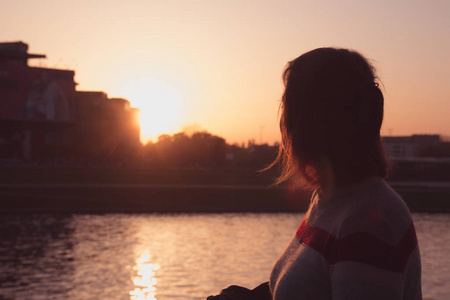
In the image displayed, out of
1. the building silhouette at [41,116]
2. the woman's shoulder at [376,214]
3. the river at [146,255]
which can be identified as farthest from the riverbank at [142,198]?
the building silhouette at [41,116]

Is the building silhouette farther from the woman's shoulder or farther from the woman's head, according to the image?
the woman's shoulder

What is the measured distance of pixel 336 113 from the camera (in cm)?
175

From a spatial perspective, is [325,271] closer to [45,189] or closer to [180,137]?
[45,189]

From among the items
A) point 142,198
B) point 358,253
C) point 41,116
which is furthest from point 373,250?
point 41,116

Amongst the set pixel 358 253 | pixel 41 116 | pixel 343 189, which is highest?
pixel 41 116

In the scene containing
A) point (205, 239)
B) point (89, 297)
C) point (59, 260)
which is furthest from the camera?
point (205, 239)

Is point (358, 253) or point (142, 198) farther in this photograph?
point (142, 198)

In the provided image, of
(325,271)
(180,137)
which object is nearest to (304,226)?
(325,271)

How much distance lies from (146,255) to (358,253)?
14261mm

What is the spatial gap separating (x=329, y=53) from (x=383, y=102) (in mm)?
213

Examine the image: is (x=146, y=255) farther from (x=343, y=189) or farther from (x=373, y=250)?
(x=373, y=250)

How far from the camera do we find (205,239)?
60.5 feet

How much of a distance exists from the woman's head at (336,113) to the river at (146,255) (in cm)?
919

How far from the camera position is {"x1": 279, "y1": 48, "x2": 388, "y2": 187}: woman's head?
1738 mm
